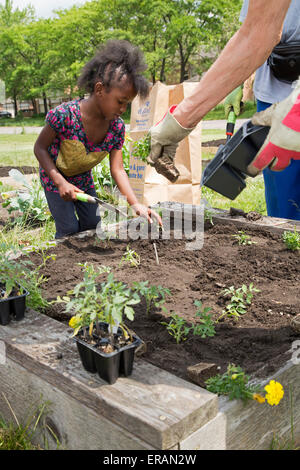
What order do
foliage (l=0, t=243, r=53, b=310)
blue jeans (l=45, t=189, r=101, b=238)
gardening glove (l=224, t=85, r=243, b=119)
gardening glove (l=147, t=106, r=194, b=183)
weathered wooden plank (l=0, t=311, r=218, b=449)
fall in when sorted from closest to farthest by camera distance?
weathered wooden plank (l=0, t=311, r=218, b=449), foliage (l=0, t=243, r=53, b=310), gardening glove (l=147, t=106, r=194, b=183), gardening glove (l=224, t=85, r=243, b=119), blue jeans (l=45, t=189, r=101, b=238)

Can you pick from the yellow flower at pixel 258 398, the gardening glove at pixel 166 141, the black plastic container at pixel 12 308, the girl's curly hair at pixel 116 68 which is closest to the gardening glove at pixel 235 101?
the girl's curly hair at pixel 116 68

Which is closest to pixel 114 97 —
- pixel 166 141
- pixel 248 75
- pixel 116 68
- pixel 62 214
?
pixel 116 68

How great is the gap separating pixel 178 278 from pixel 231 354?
2.75ft

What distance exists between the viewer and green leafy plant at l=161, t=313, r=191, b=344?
1.75 m

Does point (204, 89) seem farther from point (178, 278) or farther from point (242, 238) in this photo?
point (242, 238)

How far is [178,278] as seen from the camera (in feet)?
8.09

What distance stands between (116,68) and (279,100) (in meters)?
1.09

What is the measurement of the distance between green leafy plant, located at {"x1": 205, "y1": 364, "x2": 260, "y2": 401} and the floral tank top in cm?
221

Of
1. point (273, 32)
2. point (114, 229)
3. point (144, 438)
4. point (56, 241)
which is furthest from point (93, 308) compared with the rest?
point (114, 229)

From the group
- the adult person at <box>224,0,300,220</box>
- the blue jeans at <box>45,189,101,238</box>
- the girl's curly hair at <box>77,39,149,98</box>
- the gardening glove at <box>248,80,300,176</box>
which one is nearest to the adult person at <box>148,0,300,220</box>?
the gardening glove at <box>248,80,300,176</box>

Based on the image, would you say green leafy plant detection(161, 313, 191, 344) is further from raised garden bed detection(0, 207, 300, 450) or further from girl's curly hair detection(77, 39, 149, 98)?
girl's curly hair detection(77, 39, 149, 98)

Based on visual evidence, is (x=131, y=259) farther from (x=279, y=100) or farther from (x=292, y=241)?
(x=279, y=100)

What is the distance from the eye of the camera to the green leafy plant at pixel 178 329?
1747mm

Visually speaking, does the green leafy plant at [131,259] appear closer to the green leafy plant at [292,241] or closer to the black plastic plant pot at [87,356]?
the green leafy plant at [292,241]
